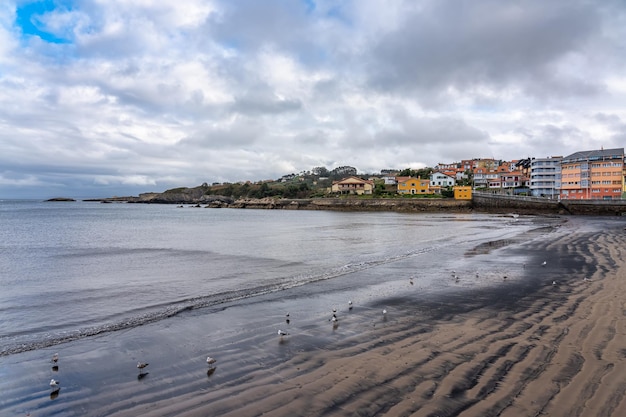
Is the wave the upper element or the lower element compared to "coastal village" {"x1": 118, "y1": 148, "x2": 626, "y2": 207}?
lower

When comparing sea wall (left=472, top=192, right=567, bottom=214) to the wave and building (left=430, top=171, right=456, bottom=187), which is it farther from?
the wave

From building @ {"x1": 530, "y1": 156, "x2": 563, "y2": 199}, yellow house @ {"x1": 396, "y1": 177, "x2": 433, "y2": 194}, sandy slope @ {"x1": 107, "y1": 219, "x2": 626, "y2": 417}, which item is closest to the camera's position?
sandy slope @ {"x1": 107, "y1": 219, "x2": 626, "y2": 417}

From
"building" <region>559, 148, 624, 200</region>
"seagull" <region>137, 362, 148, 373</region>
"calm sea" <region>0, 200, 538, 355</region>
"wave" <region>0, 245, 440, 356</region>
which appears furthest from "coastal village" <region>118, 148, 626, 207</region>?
"seagull" <region>137, 362, 148, 373</region>

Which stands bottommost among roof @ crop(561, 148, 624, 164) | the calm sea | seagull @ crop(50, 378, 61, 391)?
the calm sea

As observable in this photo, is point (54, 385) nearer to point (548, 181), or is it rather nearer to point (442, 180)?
point (548, 181)

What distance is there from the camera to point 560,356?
6.26 meters

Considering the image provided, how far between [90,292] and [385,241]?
1968cm

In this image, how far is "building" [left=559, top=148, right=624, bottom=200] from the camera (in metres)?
77.7

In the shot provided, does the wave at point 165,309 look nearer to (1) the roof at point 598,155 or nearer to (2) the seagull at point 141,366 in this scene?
(2) the seagull at point 141,366

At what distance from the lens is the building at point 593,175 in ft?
255

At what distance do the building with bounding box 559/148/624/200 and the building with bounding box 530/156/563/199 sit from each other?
360 centimetres

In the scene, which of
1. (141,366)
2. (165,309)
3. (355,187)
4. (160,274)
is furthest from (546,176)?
(141,366)

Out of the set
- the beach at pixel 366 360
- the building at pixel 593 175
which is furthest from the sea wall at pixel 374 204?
the beach at pixel 366 360

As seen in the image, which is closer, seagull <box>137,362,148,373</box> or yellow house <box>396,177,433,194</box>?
seagull <box>137,362,148,373</box>
